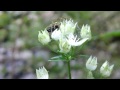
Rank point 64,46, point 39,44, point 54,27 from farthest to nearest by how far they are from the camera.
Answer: point 39,44, point 54,27, point 64,46

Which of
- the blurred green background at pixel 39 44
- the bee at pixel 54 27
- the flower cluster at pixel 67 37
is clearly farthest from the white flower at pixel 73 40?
the blurred green background at pixel 39 44

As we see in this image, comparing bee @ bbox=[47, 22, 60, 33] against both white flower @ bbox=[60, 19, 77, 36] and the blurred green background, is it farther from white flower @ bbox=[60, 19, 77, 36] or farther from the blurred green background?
the blurred green background

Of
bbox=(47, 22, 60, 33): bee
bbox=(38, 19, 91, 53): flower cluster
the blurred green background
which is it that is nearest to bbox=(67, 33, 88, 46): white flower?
bbox=(38, 19, 91, 53): flower cluster

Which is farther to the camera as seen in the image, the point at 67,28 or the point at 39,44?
the point at 39,44

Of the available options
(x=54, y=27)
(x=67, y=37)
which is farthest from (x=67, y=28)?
(x=54, y=27)

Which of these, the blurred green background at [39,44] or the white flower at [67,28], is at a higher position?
the white flower at [67,28]

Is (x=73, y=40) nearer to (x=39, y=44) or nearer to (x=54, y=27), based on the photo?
(x=54, y=27)

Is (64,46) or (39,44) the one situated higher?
(64,46)

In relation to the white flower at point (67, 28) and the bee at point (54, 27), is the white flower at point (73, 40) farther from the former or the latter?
the bee at point (54, 27)
